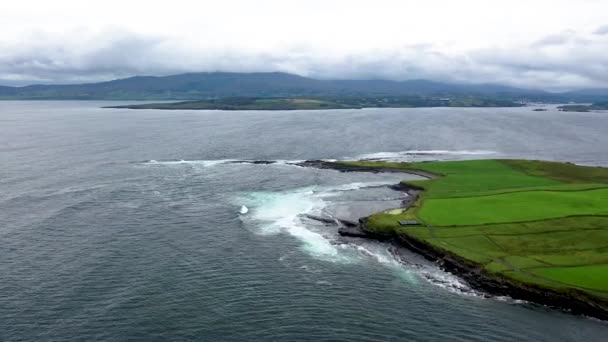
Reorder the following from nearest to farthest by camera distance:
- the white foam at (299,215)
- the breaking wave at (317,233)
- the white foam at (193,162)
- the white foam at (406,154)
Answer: the breaking wave at (317,233) → the white foam at (299,215) → the white foam at (193,162) → the white foam at (406,154)

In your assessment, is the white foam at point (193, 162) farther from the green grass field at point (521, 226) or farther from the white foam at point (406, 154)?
the green grass field at point (521, 226)

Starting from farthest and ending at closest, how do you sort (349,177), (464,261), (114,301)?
1. (349,177)
2. (464,261)
3. (114,301)

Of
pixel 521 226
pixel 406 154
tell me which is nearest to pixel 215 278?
pixel 521 226

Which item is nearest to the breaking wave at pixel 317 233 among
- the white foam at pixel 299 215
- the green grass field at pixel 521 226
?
the white foam at pixel 299 215

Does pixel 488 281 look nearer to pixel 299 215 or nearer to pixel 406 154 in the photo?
pixel 299 215

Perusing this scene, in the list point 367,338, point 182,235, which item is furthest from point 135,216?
point 367,338

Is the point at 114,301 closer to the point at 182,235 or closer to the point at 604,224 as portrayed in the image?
the point at 182,235
